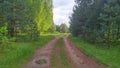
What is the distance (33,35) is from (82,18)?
1093 cm

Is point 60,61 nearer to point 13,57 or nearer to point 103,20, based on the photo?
point 13,57

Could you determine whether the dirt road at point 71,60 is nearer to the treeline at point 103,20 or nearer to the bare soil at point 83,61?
the bare soil at point 83,61

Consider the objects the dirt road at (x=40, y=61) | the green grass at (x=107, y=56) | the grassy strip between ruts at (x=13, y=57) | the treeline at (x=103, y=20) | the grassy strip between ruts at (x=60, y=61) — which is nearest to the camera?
the grassy strip between ruts at (x=13, y=57)

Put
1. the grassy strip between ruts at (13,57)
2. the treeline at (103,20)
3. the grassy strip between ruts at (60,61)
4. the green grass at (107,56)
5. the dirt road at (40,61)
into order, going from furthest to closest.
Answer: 1. the treeline at (103,20)
2. the green grass at (107,56)
3. the dirt road at (40,61)
4. the grassy strip between ruts at (60,61)
5. the grassy strip between ruts at (13,57)

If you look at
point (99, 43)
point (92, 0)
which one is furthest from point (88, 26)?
point (99, 43)

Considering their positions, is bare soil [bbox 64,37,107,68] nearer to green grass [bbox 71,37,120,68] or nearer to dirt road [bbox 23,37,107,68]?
dirt road [bbox 23,37,107,68]

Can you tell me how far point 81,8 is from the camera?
55.5m

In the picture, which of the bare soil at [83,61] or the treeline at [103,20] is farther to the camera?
the treeline at [103,20]

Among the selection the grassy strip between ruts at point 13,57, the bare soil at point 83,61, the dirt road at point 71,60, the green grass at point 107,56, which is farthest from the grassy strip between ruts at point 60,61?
the green grass at point 107,56

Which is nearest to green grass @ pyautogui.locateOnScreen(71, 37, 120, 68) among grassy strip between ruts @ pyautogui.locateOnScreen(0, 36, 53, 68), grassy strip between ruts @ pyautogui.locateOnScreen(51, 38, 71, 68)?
grassy strip between ruts @ pyautogui.locateOnScreen(51, 38, 71, 68)

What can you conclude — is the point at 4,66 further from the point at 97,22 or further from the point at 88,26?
the point at 88,26

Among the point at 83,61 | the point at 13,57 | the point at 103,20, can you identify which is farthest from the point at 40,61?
the point at 103,20

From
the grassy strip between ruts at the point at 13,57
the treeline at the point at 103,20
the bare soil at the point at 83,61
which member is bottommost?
the bare soil at the point at 83,61

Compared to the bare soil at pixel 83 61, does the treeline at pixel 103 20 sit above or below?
above
